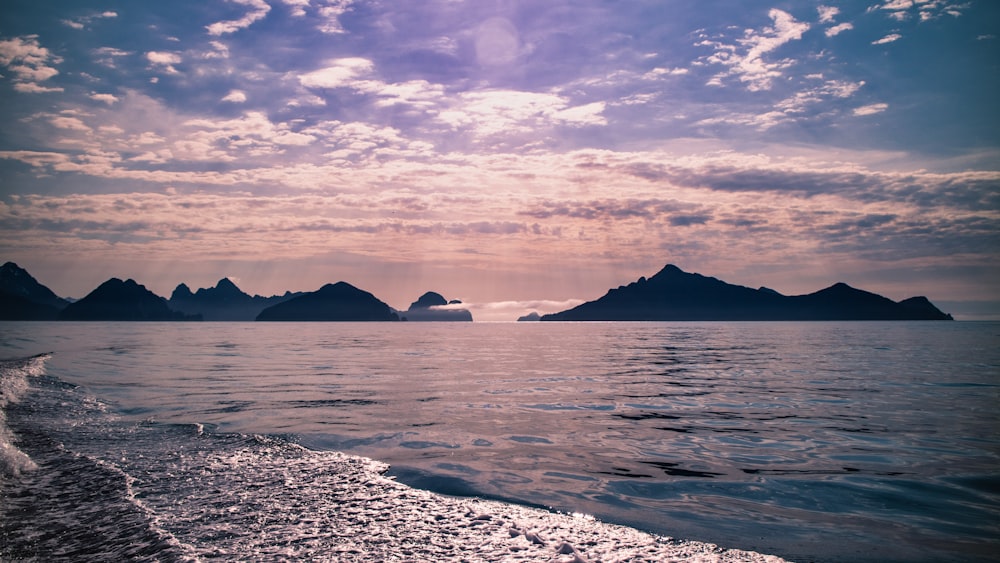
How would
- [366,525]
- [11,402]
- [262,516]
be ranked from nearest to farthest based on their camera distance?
[366,525], [262,516], [11,402]

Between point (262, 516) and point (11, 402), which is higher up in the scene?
point (262, 516)

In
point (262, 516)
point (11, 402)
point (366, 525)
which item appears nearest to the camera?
point (366, 525)

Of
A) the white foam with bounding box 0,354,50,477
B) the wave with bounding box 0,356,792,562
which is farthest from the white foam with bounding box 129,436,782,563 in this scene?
the white foam with bounding box 0,354,50,477

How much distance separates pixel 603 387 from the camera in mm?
25969

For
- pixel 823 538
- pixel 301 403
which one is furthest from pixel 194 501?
pixel 301 403

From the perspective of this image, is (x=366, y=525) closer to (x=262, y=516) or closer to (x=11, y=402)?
(x=262, y=516)

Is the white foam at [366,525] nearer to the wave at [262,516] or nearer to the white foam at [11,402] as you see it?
the wave at [262,516]

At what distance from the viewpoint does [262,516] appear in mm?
7543

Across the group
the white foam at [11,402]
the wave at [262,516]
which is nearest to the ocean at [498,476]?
the wave at [262,516]

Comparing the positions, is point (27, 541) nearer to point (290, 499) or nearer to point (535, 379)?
point (290, 499)

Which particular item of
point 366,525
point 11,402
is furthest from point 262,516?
point 11,402

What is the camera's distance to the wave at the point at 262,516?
6418mm

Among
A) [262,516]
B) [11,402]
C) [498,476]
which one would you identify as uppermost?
[262,516]

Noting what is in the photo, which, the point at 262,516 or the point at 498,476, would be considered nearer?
the point at 262,516
